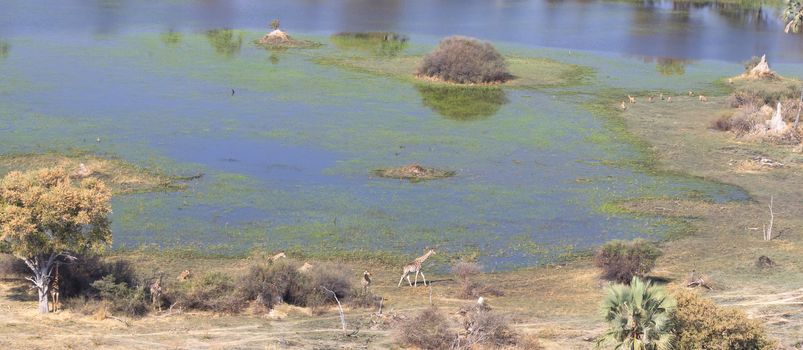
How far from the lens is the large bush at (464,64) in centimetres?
6456

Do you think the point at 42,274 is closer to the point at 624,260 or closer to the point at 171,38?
the point at 624,260

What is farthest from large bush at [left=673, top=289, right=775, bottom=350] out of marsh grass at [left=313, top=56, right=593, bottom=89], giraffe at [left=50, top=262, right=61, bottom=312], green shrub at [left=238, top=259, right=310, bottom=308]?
marsh grass at [left=313, top=56, right=593, bottom=89]

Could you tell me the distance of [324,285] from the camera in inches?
1133

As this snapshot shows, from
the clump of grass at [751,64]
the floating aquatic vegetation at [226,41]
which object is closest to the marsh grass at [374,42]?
the floating aquatic vegetation at [226,41]

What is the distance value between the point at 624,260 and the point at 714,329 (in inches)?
342

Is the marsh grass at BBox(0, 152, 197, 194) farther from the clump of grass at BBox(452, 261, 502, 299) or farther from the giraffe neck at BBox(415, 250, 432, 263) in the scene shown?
the clump of grass at BBox(452, 261, 502, 299)

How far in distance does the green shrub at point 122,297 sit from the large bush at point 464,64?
3962 cm

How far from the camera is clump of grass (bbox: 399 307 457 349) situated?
80.6 ft

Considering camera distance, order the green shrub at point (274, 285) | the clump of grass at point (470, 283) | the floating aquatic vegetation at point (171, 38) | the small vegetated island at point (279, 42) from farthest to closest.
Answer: the small vegetated island at point (279, 42) < the floating aquatic vegetation at point (171, 38) < the clump of grass at point (470, 283) < the green shrub at point (274, 285)

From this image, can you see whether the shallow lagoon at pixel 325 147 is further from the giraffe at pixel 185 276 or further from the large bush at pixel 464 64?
the giraffe at pixel 185 276

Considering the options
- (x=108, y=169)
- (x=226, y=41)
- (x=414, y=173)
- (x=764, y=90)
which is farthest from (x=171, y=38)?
(x=764, y=90)

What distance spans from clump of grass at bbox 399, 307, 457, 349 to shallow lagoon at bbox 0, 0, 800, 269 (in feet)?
28.0

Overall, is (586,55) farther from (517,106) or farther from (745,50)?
(517,106)

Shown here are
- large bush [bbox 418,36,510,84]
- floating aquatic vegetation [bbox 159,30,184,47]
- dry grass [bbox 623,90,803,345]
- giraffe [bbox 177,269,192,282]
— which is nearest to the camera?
giraffe [bbox 177,269,192,282]
